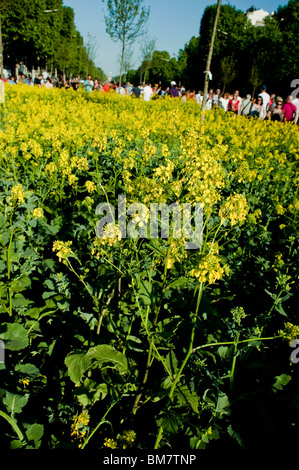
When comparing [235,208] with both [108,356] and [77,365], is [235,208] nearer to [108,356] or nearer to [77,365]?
[108,356]

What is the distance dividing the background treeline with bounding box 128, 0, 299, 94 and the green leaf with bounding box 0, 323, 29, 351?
3330 centimetres

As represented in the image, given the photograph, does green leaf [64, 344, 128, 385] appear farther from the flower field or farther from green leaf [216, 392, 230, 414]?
green leaf [216, 392, 230, 414]

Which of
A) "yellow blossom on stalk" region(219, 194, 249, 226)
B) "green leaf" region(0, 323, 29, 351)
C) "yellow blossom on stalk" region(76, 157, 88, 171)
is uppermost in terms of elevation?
"yellow blossom on stalk" region(219, 194, 249, 226)

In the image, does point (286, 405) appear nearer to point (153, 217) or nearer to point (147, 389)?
point (147, 389)

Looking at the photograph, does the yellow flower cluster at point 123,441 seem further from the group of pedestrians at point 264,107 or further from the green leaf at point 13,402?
the group of pedestrians at point 264,107

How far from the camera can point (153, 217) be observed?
2.21 m

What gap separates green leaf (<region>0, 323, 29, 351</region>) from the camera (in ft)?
6.91

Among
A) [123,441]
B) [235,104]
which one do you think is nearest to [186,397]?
[123,441]

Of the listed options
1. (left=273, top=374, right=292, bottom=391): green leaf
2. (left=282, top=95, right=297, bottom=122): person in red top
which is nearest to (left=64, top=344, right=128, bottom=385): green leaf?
(left=273, top=374, right=292, bottom=391): green leaf

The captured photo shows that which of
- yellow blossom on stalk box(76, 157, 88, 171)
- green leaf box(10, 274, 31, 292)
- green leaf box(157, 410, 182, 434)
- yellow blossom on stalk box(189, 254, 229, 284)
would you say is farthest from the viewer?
yellow blossom on stalk box(76, 157, 88, 171)

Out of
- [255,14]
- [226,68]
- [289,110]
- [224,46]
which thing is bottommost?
[289,110]

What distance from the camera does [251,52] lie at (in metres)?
48.1

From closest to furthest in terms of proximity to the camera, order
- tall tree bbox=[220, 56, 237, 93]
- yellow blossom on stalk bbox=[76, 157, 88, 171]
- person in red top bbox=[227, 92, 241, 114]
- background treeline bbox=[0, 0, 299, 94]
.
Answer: yellow blossom on stalk bbox=[76, 157, 88, 171], person in red top bbox=[227, 92, 241, 114], tall tree bbox=[220, 56, 237, 93], background treeline bbox=[0, 0, 299, 94]

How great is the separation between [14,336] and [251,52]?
56191mm
